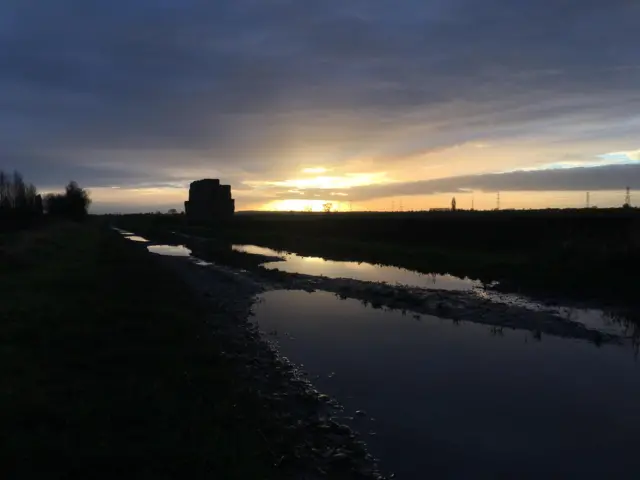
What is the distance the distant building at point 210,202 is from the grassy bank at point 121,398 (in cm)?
13683

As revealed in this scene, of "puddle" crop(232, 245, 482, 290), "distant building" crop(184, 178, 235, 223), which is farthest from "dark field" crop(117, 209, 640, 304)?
"distant building" crop(184, 178, 235, 223)

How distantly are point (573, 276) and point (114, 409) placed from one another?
23070 millimetres

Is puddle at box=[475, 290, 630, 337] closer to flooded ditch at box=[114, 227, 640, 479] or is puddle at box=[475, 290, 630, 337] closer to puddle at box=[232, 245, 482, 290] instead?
flooded ditch at box=[114, 227, 640, 479]

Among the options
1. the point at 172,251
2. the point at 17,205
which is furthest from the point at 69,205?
the point at 172,251

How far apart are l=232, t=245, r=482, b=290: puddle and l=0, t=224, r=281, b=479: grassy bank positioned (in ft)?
46.2

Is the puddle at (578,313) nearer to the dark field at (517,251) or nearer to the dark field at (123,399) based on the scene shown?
the dark field at (517,251)

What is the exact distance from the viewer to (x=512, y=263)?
3058 centimetres

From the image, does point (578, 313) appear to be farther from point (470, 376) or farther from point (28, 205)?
point (28, 205)

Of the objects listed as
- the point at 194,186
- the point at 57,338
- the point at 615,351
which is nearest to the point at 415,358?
the point at 615,351

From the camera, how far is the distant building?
154 meters

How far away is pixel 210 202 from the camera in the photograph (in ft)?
507

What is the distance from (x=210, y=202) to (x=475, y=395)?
14979 cm

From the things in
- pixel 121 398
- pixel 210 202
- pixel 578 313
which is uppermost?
pixel 210 202

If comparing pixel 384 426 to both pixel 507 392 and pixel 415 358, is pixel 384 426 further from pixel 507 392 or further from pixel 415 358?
pixel 415 358
